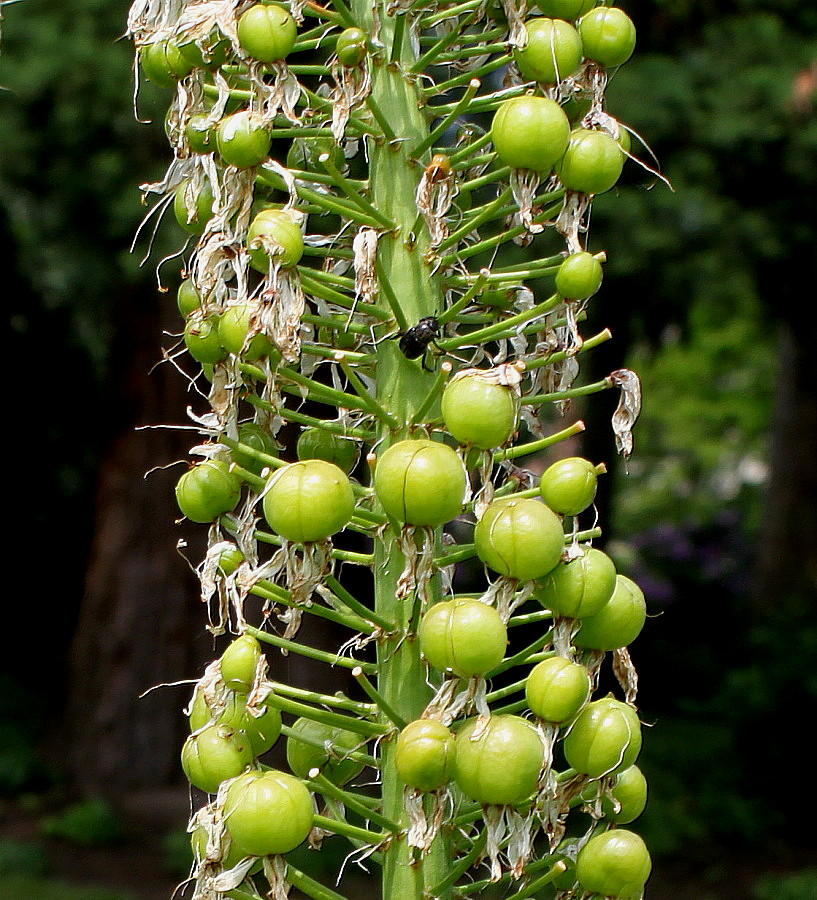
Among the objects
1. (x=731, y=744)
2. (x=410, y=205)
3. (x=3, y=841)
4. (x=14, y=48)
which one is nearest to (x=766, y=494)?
(x=731, y=744)

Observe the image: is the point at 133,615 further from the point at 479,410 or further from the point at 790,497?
the point at 479,410

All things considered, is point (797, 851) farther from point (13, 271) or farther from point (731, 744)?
point (13, 271)

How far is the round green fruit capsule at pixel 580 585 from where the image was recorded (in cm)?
133

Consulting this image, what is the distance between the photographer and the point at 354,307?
4.63 ft

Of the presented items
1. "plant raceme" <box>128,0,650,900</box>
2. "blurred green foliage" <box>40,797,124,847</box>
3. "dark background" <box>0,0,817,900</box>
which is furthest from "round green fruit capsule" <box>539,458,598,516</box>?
"blurred green foliage" <box>40,797,124,847</box>

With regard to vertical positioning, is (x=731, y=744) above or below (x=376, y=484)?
below

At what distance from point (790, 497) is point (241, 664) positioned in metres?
10.6

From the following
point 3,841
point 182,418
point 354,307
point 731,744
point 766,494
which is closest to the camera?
point 354,307

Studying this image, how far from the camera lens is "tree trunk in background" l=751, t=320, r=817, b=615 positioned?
11.0m

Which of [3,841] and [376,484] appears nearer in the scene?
[376,484]

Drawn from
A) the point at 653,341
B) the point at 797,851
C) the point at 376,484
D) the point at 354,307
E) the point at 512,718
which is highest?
the point at 354,307

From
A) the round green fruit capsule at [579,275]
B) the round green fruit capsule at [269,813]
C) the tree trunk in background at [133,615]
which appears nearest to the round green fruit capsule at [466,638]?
the round green fruit capsule at [269,813]

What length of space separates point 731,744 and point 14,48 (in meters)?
6.62

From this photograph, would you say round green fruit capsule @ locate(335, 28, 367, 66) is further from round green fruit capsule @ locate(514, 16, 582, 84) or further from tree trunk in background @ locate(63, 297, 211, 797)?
tree trunk in background @ locate(63, 297, 211, 797)
